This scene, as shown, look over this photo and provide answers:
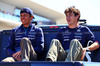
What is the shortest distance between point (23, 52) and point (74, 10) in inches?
46.7

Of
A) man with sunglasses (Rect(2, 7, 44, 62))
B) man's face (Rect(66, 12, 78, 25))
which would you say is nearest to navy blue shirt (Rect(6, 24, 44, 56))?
man with sunglasses (Rect(2, 7, 44, 62))

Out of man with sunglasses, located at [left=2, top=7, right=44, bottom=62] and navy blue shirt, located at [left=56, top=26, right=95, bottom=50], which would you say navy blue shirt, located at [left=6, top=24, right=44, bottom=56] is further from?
navy blue shirt, located at [left=56, top=26, right=95, bottom=50]

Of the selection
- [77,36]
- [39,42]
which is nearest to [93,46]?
[77,36]

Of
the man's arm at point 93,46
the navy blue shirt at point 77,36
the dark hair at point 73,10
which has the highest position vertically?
the dark hair at point 73,10

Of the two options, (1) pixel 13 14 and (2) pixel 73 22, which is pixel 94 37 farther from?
(1) pixel 13 14

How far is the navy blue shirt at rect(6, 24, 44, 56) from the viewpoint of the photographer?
3888mm

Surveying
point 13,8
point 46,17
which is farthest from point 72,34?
point 46,17

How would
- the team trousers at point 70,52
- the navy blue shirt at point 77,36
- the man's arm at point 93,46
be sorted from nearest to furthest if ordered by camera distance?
the team trousers at point 70,52 → the man's arm at point 93,46 → the navy blue shirt at point 77,36

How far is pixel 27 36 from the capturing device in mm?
3920

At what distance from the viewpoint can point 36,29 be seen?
13.1 feet

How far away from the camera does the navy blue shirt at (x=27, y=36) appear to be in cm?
389

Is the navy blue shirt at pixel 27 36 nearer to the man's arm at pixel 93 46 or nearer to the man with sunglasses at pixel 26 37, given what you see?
the man with sunglasses at pixel 26 37

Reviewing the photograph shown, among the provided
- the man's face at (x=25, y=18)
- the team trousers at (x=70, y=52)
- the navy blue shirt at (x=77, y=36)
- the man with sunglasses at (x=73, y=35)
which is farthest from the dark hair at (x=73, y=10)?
Answer: the team trousers at (x=70, y=52)

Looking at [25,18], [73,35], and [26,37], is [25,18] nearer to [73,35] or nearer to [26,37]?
[26,37]
